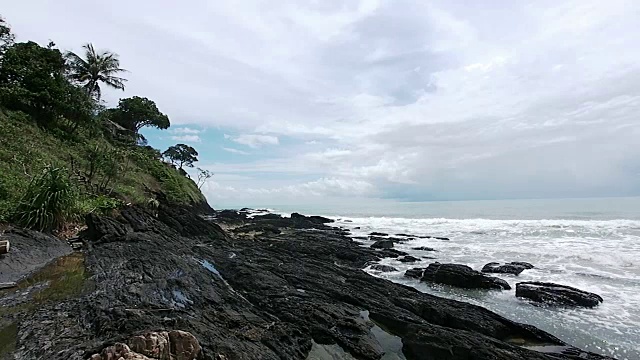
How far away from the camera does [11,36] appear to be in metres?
22.6

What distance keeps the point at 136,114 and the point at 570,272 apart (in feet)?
151

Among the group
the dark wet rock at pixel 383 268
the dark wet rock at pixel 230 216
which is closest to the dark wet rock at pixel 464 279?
the dark wet rock at pixel 383 268

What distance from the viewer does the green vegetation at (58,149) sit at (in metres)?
12.1

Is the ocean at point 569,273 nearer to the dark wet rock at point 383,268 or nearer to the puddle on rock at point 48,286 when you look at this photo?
the dark wet rock at point 383,268

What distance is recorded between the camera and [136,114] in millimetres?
42938

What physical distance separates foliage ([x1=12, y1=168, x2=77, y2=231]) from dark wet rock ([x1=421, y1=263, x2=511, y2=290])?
1528 centimetres

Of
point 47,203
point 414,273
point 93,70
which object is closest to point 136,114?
point 93,70

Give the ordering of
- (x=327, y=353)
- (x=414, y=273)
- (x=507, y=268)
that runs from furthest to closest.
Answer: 1. (x=507, y=268)
2. (x=414, y=273)
3. (x=327, y=353)

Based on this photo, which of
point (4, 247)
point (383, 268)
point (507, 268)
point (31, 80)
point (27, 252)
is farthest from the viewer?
point (31, 80)

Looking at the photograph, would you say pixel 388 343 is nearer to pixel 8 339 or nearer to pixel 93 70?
pixel 8 339

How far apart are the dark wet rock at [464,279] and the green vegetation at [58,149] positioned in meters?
15.5

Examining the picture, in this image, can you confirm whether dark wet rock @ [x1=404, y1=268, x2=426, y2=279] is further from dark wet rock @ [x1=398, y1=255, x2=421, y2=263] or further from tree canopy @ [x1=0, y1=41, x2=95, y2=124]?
tree canopy @ [x1=0, y1=41, x2=95, y2=124]

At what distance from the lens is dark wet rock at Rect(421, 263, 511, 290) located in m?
14.9

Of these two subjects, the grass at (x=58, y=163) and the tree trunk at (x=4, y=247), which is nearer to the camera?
the tree trunk at (x=4, y=247)
